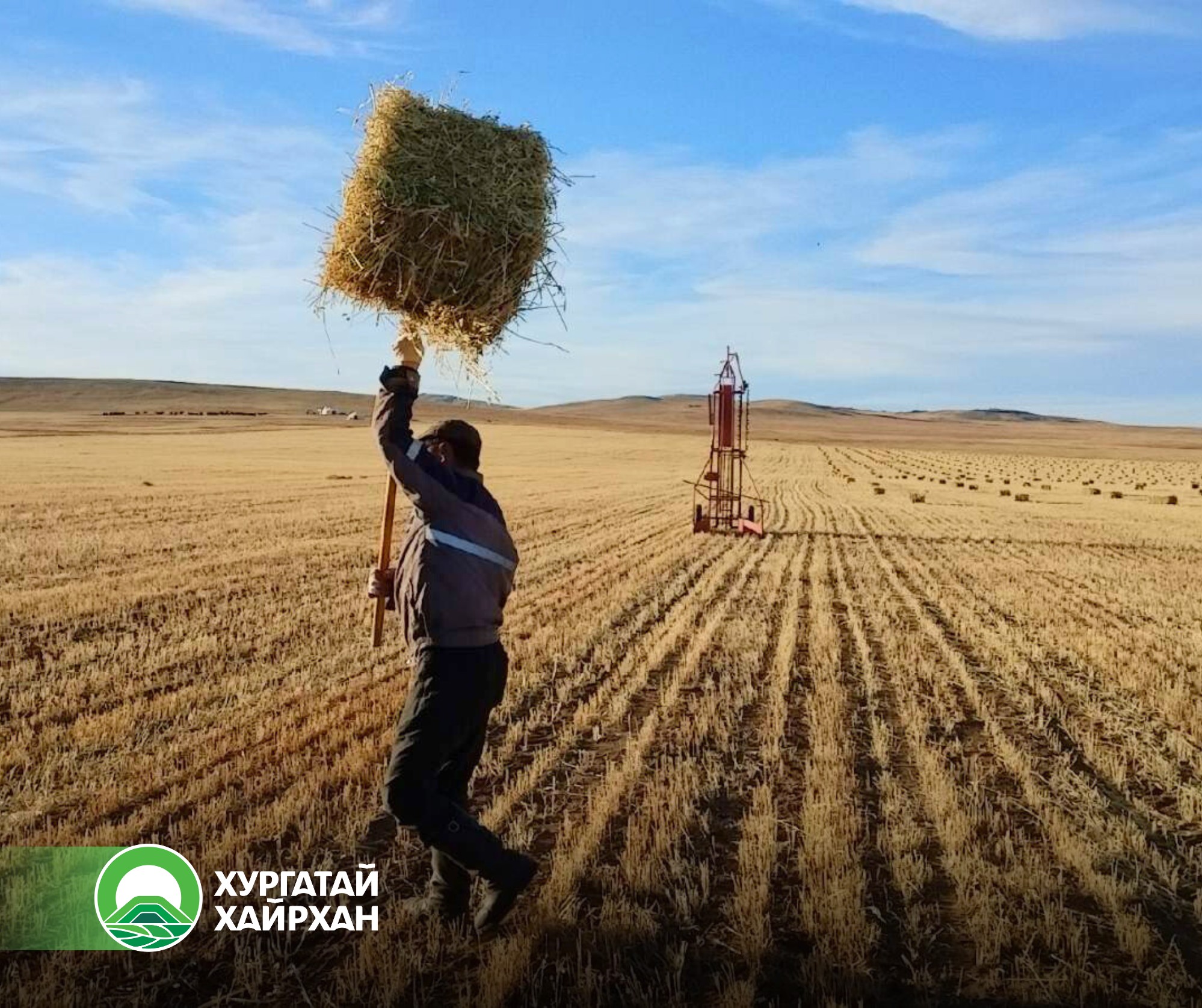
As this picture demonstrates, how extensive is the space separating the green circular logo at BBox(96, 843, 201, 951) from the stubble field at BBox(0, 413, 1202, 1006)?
0.36 ft

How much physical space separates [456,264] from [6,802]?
12.3 ft

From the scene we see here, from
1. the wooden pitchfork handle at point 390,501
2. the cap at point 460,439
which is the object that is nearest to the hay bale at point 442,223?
the wooden pitchfork handle at point 390,501

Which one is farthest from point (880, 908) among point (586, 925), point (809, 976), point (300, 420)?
point (300, 420)

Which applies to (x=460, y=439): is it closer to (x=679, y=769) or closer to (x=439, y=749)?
(x=439, y=749)

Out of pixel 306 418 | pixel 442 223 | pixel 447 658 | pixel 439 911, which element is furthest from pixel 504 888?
pixel 306 418

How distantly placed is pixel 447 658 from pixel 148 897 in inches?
69.8

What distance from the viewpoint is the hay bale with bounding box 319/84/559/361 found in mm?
5633

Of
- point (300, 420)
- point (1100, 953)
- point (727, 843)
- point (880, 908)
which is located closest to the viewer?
point (1100, 953)

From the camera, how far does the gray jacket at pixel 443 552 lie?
14.2 ft

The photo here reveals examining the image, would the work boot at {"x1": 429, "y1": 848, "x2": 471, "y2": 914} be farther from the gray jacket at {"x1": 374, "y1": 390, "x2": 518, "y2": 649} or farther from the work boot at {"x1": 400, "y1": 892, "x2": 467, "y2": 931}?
the gray jacket at {"x1": 374, "y1": 390, "x2": 518, "y2": 649}

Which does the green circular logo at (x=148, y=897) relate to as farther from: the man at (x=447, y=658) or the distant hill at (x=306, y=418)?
the distant hill at (x=306, y=418)

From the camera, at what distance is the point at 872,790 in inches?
248

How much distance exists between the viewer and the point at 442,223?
5.60 metres

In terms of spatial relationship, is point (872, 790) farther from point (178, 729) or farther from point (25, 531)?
point (25, 531)
